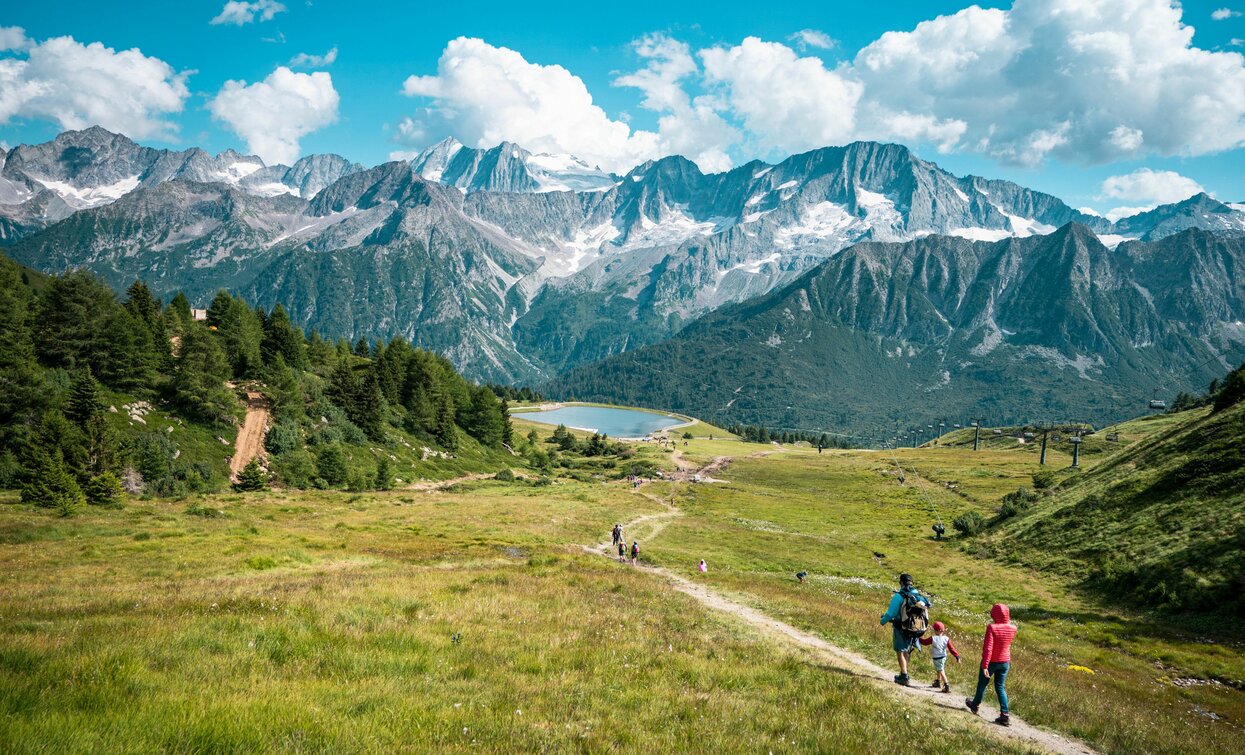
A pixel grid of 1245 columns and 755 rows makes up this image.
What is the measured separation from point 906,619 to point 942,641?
1.03 meters

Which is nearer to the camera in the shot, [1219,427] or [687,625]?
[687,625]

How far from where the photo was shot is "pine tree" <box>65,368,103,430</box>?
2044 inches

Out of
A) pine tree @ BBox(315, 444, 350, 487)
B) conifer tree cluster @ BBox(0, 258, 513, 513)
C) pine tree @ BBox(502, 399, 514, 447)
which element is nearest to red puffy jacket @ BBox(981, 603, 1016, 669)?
conifer tree cluster @ BBox(0, 258, 513, 513)

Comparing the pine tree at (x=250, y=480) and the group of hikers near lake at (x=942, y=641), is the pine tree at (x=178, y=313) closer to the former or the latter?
the pine tree at (x=250, y=480)

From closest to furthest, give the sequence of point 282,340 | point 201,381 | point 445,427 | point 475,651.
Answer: point 475,651 → point 201,381 → point 282,340 → point 445,427

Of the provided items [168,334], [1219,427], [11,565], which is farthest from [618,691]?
[168,334]

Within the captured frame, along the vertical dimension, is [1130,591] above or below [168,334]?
below

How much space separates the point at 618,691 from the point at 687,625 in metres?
8.73

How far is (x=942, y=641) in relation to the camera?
16.3m

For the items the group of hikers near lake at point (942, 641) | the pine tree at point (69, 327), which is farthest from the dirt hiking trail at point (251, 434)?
the group of hikers near lake at point (942, 641)

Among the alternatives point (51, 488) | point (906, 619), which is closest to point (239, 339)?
point (51, 488)

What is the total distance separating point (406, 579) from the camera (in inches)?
866

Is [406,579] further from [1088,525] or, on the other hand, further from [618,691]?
[1088,525]

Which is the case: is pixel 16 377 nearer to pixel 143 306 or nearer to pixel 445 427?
pixel 143 306
